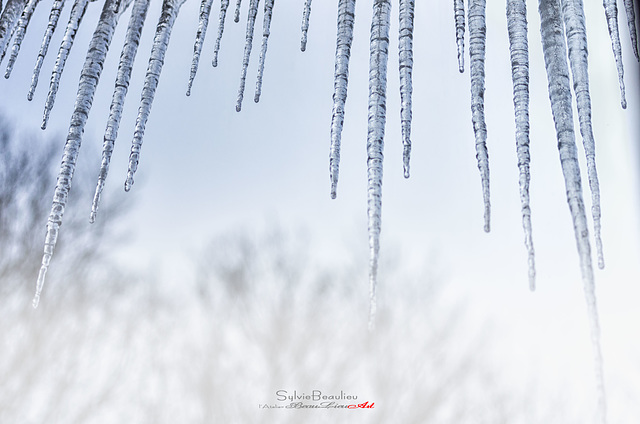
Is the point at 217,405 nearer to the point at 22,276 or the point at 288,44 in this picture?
the point at 22,276

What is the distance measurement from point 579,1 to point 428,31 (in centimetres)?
166

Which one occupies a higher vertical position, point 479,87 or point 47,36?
point 47,36

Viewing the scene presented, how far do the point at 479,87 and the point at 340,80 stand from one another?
0.13m

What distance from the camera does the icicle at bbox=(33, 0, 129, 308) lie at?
0.63m

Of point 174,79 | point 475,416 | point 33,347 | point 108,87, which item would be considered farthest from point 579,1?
point 475,416

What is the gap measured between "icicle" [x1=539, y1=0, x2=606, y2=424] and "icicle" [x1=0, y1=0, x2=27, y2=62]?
0.73 m

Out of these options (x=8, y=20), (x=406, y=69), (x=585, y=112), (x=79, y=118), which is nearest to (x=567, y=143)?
(x=585, y=112)

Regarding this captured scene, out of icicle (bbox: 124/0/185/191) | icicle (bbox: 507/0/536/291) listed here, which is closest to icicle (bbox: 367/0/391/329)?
icicle (bbox: 507/0/536/291)

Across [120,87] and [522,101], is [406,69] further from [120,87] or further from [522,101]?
[120,87]

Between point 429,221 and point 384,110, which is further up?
point 429,221

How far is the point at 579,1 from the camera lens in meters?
0.53

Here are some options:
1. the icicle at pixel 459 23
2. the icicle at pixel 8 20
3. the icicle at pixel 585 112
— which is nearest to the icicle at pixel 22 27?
the icicle at pixel 8 20

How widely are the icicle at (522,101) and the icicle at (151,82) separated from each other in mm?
383

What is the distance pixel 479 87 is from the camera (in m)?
0.53
